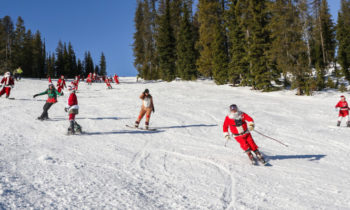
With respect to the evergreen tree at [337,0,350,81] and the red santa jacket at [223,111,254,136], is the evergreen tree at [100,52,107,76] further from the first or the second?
the red santa jacket at [223,111,254,136]

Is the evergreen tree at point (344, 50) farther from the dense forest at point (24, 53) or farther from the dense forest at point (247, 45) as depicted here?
the dense forest at point (24, 53)

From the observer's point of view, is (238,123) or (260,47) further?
(260,47)

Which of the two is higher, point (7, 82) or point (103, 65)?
point (103, 65)

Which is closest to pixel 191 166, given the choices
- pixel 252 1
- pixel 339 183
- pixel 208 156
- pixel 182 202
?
pixel 208 156

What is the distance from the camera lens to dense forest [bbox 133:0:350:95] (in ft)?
72.0

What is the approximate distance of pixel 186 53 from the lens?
112ft

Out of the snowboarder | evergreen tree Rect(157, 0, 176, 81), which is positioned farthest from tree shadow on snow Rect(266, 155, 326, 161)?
evergreen tree Rect(157, 0, 176, 81)

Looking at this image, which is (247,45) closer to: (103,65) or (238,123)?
(238,123)

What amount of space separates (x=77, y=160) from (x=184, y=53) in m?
30.6

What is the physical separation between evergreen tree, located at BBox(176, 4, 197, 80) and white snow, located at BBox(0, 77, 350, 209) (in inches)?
952

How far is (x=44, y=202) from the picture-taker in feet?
10.6

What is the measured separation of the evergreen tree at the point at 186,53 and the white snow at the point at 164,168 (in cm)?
2417

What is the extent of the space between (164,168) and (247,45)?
2331cm

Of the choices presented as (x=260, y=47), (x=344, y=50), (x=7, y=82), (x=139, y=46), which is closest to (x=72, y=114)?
(x=7, y=82)
